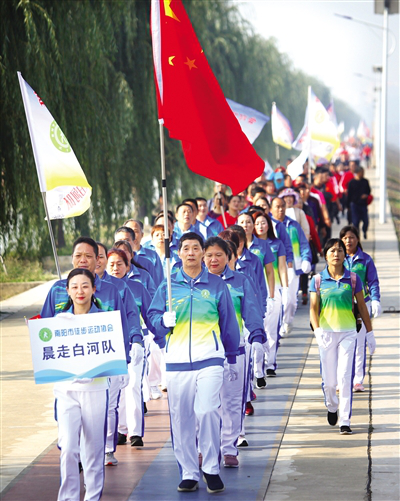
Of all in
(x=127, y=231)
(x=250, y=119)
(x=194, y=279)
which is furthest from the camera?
(x=250, y=119)

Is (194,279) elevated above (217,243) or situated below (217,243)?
below

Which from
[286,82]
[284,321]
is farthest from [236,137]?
[286,82]

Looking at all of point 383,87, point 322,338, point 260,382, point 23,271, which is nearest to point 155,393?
point 260,382

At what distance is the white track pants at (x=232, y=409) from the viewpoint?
7527 mm

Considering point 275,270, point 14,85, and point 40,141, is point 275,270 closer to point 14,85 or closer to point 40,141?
point 40,141

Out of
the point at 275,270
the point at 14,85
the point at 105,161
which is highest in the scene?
the point at 14,85

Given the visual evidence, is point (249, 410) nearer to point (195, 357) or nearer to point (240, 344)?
point (240, 344)

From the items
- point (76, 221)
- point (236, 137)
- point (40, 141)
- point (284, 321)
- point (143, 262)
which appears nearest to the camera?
point (236, 137)

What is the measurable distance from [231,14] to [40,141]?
23.5m

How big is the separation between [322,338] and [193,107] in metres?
2.37

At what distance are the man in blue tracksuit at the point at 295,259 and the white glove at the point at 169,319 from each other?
20.0ft

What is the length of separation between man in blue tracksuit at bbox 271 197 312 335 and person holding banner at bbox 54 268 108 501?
21.4 ft

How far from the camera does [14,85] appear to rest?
1412 cm

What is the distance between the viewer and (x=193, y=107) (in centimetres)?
733
